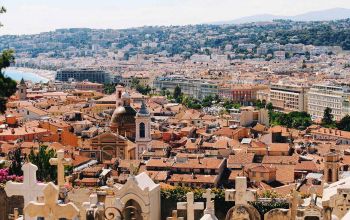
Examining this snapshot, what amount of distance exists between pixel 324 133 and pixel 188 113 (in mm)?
12216

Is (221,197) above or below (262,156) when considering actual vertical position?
above

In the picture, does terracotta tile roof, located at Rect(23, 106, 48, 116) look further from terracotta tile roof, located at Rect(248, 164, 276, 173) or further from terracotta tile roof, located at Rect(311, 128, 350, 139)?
terracotta tile roof, located at Rect(248, 164, 276, 173)

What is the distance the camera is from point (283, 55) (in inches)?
7431

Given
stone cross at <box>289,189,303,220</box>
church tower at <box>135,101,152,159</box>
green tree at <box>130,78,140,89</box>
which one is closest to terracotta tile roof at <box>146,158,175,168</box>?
church tower at <box>135,101,152,159</box>

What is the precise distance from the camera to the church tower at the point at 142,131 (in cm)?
3797

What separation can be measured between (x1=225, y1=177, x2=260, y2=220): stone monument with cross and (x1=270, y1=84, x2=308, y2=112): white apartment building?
8489cm

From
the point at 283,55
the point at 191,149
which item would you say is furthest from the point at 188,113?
the point at 283,55

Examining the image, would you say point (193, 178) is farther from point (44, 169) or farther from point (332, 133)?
point (332, 133)

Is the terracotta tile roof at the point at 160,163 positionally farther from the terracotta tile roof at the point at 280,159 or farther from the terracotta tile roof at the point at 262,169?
the terracotta tile roof at the point at 280,159

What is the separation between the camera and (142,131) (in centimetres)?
3838

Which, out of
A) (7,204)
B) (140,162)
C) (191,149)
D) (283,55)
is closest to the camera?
(7,204)

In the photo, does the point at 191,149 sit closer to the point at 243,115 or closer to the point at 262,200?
the point at 243,115

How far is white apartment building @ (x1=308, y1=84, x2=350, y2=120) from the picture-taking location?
82250 mm

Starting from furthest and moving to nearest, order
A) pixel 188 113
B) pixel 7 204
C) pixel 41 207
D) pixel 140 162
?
pixel 188 113
pixel 140 162
pixel 7 204
pixel 41 207
